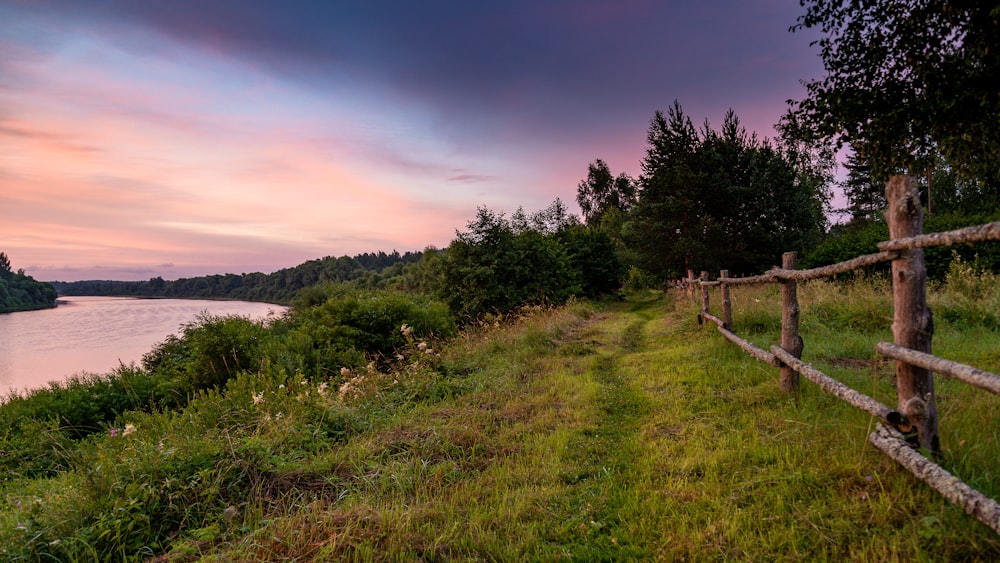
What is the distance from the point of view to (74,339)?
43781 millimetres

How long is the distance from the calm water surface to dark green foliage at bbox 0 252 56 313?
6.58 feet

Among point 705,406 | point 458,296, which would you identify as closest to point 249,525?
point 705,406

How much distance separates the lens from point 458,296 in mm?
26094

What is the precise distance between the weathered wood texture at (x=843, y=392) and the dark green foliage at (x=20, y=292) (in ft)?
285

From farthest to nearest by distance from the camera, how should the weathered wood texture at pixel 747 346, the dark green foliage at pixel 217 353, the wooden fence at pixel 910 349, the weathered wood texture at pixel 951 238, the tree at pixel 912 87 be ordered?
1. the dark green foliage at pixel 217 353
2. the tree at pixel 912 87
3. the weathered wood texture at pixel 747 346
4. the wooden fence at pixel 910 349
5. the weathered wood texture at pixel 951 238

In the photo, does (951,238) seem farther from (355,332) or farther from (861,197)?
(861,197)

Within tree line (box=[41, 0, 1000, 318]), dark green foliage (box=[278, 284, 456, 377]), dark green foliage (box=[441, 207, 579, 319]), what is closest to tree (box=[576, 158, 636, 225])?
tree line (box=[41, 0, 1000, 318])

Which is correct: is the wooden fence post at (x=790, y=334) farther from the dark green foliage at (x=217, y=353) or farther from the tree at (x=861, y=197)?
the tree at (x=861, y=197)

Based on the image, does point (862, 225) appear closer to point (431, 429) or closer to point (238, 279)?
point (431, 429)

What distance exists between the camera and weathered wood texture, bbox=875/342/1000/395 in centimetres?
223

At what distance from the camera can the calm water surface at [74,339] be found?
2948cm

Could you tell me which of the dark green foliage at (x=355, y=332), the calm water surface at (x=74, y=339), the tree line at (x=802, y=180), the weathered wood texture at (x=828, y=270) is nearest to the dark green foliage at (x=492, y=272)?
the tree line at (x=802, y=180)

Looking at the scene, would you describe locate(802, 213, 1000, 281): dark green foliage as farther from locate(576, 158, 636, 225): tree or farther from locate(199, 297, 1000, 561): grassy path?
locate(576, 158, 636, 225): tree

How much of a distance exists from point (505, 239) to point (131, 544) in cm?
2442
